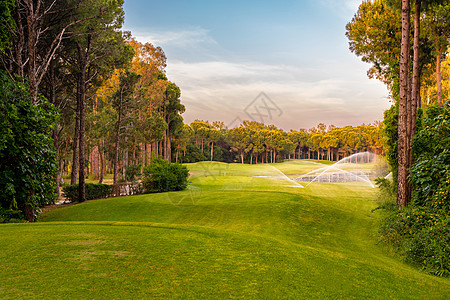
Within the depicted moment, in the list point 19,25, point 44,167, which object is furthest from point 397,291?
point 19,25

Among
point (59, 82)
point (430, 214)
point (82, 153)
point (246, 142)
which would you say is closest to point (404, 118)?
point (430, 214)

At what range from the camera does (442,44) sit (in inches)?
681

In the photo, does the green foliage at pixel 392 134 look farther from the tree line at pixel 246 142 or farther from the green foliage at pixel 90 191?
the tree line at pixel 246 142

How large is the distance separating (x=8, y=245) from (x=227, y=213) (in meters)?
8.57

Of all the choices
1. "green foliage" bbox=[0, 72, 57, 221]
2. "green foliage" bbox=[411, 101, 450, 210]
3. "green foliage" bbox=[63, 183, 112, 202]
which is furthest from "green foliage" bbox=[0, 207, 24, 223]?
"green foliage" bbox=[411, 101, 450, 210]

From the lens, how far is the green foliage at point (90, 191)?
18.7m

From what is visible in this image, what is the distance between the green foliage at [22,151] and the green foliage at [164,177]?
10231 mm

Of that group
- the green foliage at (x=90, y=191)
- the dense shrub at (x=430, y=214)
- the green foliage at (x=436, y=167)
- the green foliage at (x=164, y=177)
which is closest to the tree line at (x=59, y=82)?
the green foliage at (x=90, y=191)

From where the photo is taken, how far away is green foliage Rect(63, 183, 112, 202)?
61.3ft

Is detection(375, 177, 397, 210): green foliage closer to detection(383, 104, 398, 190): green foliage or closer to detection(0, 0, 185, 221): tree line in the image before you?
detection(383, 104, 398, 190): green foliage

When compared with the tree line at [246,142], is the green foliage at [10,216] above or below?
below

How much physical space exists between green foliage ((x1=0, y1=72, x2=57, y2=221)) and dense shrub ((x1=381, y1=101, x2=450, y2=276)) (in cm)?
1282

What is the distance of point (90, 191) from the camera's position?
19.7 metres

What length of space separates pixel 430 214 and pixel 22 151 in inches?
535
